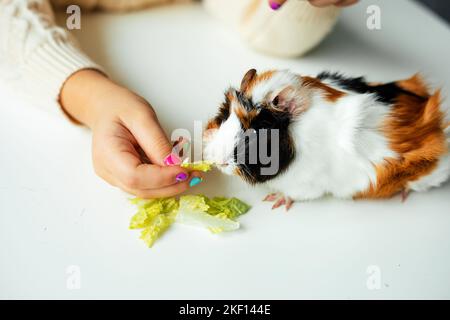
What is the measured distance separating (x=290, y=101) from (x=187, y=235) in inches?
14.6

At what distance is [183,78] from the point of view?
1416mm

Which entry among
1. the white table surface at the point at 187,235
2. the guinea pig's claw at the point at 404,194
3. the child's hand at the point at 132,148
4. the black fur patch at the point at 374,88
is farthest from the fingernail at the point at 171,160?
the guinea pig's claw at the point at 404,194

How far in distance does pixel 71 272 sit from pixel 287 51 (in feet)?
2.97

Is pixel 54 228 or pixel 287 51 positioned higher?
pixel 287 51

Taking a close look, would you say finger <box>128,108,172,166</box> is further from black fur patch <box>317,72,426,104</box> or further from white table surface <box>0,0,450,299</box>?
black fur patch <box>317,72,426,104</box>

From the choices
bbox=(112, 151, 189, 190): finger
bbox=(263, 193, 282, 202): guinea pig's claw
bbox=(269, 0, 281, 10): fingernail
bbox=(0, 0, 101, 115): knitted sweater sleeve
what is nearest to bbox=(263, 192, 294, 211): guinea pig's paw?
bbox=(263, 193, 282, 202): guinea pig's claw

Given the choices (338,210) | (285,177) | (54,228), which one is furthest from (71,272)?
(338,210)

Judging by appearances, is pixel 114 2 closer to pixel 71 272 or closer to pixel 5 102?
pixel 5 102

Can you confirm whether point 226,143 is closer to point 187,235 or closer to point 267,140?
point 267,140

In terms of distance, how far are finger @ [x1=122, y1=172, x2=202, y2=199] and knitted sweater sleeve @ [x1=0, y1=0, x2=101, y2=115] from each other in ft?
1.24

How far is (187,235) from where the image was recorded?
1063 millimetres

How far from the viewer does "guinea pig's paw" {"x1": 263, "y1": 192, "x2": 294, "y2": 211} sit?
3.70 feet

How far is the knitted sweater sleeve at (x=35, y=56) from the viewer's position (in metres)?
1.27

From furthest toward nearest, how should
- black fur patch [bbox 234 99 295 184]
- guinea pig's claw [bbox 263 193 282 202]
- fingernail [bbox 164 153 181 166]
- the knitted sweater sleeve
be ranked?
1. the knitted sweater sleeve
2. guinea pig's claw [bbox 263 193 282 202]
3. fingernail [bbox 164 153 181 166]
4. black fur patch [bbox 234 99 295 184]
